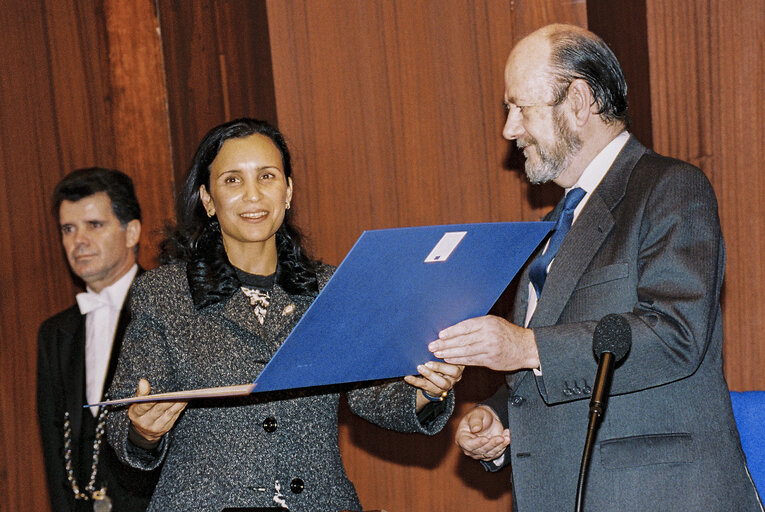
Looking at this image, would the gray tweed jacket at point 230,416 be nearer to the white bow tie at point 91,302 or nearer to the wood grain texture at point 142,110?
the white bow tie at point 91,302

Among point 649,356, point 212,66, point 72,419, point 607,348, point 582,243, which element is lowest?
point 72,419

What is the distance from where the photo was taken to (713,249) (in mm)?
1973

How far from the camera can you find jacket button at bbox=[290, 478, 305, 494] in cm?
229

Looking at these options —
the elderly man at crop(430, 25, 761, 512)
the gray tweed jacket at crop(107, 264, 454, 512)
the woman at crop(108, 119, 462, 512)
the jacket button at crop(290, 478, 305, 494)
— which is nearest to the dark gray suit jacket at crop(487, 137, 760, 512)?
the elderly man at crop(430, 25, 761, 512)

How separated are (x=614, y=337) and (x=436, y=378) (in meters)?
0.61

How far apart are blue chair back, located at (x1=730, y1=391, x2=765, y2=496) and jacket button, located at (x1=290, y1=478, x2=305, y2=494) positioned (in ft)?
3.70

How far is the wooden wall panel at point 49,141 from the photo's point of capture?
4016 millimetres

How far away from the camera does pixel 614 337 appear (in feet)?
5.61

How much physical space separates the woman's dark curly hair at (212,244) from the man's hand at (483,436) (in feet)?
1.92

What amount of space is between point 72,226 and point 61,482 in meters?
1.08

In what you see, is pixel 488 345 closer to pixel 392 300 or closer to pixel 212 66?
pixel 392 300

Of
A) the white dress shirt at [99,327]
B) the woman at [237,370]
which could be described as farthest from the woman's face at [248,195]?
the white dress shirt at [99,327]

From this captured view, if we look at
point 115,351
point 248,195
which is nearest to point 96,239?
point 115,351

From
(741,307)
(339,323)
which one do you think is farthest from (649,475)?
(741,307)
